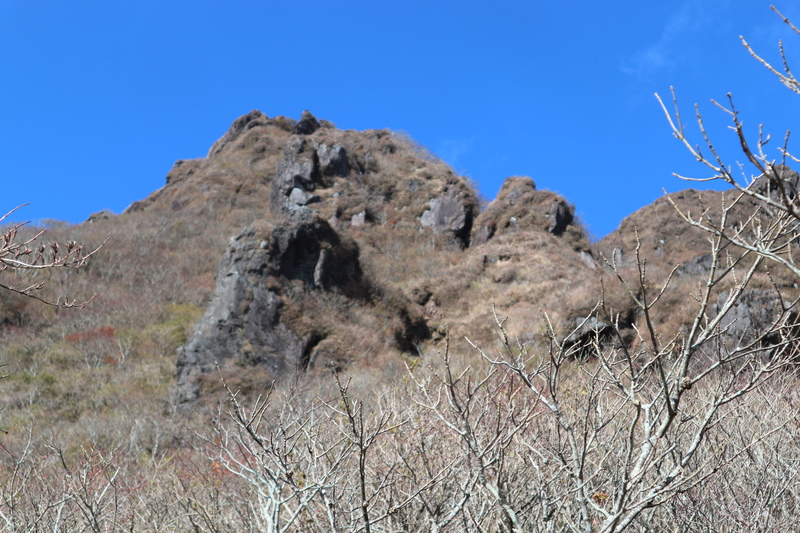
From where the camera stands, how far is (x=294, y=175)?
3531 cm

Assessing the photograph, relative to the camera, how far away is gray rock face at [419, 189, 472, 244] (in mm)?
32250

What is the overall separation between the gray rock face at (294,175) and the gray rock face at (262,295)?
52.7 ft

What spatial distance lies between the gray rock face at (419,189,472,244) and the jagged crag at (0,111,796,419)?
0.33 feet

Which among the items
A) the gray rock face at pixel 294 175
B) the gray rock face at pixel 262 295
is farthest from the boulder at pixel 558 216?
the gray rock face at pixel 294 175

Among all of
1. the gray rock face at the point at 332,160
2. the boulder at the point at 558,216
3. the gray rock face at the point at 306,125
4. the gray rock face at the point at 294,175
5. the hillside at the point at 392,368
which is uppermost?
the gray rock face at the point at 306,125

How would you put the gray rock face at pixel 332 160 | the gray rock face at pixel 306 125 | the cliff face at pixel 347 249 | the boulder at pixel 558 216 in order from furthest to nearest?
the gray rock face at pixel 306 125, the gray rock face at pixel 332 160, the boulder at pixel 558 216, the cliff face at pixel 347 249

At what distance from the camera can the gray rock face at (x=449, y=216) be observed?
32.2 meters

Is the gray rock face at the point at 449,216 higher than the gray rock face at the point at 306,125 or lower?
lower

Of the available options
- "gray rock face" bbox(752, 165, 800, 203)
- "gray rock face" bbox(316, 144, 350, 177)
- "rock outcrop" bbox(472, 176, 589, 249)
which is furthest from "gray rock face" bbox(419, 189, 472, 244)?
"gray rock face" bbox(752, 165, 800, 203)

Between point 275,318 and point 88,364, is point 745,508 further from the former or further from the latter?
point 88,364

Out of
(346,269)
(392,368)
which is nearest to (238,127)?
(346,269)

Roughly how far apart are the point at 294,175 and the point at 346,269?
17827 mm

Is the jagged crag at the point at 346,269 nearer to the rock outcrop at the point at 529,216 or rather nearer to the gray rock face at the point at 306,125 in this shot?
the rock outcrop at the point at 529,216

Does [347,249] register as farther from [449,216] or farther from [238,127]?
[238,127]
